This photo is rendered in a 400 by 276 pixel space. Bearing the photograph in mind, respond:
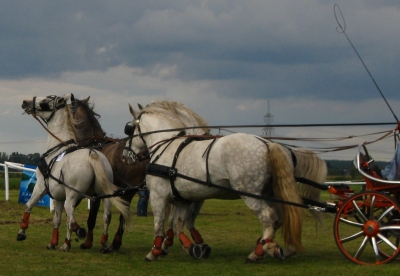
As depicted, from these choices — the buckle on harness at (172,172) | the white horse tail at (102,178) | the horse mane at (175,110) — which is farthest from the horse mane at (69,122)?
A: the buckle on harness at (172,172)

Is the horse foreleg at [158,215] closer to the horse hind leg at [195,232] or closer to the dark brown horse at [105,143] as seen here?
the horse hind leg at [195,232]

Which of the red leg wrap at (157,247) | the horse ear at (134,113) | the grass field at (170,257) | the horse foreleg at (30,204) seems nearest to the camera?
the grass field at (170,257)

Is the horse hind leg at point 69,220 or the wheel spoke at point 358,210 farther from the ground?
the wheel spoke at point 358,210

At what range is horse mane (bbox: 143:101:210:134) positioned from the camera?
1038cm

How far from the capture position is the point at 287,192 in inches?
326

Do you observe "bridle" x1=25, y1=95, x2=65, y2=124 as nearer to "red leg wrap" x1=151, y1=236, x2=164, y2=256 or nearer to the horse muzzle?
the horse muzzle

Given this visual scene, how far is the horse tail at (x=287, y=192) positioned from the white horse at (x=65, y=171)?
103 inches

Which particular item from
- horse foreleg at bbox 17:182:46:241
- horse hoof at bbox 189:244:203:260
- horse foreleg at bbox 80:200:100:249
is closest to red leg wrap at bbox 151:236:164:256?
horse hoof at bbox 189:244:203:260

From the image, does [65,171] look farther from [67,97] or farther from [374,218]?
[374,218]

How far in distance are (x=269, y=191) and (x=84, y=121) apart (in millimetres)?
4303

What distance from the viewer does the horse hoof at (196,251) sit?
9125mm

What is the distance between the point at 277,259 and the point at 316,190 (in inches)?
43.0

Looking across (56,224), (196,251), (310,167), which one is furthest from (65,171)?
(310,167)

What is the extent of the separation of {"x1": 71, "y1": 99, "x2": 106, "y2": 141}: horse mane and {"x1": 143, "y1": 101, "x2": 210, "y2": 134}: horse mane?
1680mm
